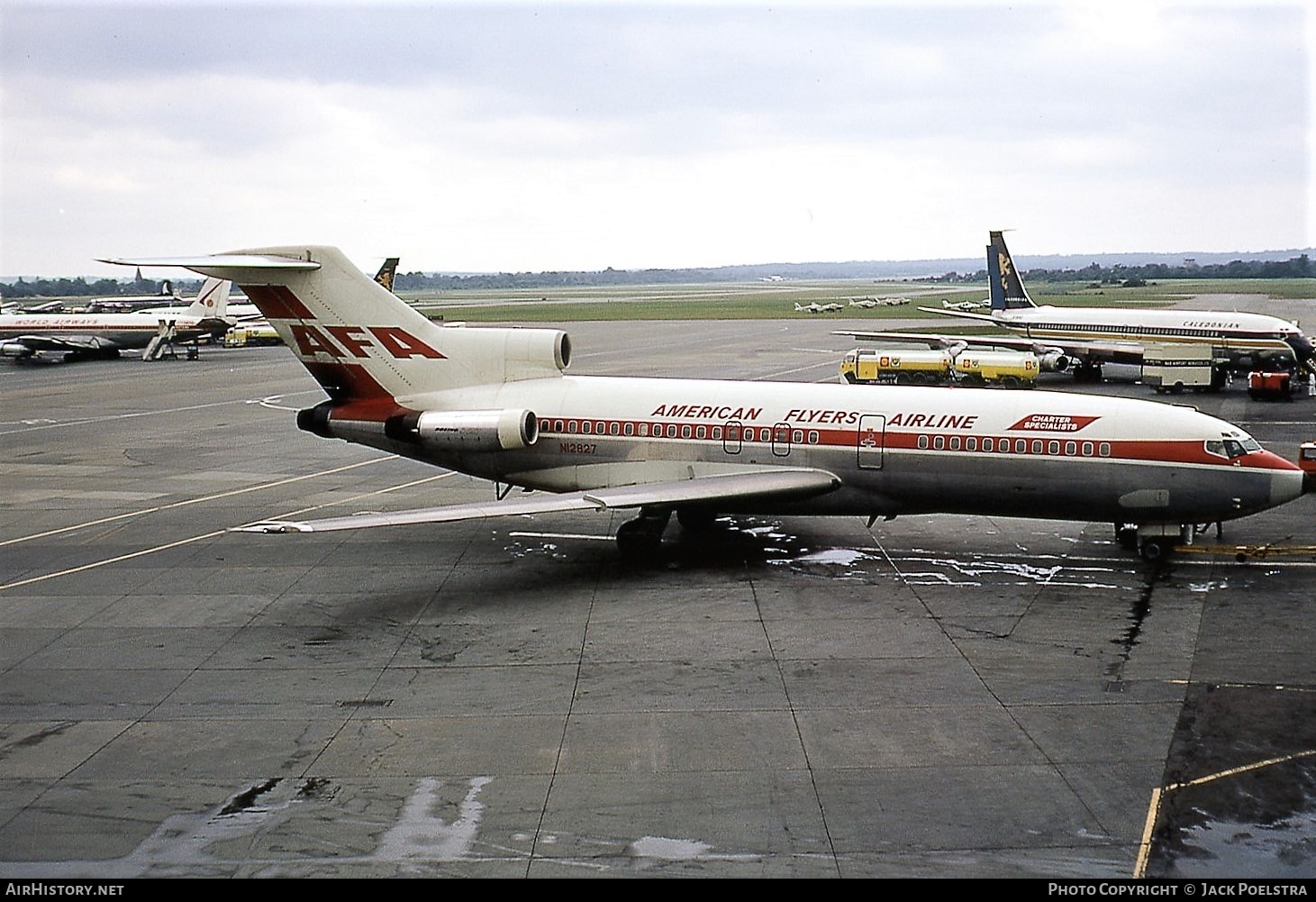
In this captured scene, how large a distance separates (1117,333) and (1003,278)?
9063 millimetres

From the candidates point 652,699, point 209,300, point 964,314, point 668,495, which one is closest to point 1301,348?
point 964,314

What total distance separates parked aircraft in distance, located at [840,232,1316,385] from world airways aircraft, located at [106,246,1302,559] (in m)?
33.9

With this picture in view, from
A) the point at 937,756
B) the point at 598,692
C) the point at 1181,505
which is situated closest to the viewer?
the point at 937,756

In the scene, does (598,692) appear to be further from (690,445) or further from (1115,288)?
(1115,288)

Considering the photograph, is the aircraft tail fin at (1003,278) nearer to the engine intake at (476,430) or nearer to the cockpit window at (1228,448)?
the cockpit window at (1228,448)

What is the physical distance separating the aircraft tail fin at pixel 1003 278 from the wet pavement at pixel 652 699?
41828 mm

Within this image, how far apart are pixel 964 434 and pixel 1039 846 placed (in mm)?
12104

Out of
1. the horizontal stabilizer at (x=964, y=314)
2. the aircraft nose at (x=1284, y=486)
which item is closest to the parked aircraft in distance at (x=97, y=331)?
the horizontal stabilizer at (x=964, y=314)

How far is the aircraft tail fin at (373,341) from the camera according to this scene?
25812mm

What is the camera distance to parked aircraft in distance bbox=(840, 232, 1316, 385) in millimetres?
54906

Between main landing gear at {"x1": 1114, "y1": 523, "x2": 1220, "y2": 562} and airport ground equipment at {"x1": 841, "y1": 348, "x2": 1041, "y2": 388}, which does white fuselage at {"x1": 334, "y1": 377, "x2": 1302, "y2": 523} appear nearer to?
main landing gear at {"x1": 1114, "y1": 523, "x2": 1220, "y2": 562}

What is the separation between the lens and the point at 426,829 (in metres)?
→ 12.2

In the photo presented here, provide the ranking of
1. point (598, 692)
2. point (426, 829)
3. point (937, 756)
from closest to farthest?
point (426, 829), point (937, 756), point (598, 692)
